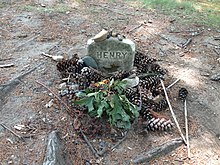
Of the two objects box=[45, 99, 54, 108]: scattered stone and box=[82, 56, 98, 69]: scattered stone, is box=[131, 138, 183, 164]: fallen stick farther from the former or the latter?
box=[82, 56, 98, 69]: scattered stone

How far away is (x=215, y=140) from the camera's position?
3.47 metres

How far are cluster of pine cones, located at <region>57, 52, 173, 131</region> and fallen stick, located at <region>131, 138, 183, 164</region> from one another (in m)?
0.20

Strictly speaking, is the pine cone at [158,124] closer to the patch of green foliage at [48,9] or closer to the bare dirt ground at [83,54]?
the bare dirt ground at [83,54]

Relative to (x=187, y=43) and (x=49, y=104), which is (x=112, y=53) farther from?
(x=187, y=43)

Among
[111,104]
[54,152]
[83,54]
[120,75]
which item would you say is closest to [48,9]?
[83,54]

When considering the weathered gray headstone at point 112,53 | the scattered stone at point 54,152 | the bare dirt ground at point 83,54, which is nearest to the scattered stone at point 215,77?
the bare dirt ground at point 83,54

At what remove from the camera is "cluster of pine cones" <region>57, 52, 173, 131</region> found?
3.53 m

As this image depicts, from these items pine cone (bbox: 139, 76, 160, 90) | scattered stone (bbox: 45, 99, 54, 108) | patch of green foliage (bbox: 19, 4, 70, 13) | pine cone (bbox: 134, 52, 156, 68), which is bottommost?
patch of green foliage (bbox: 19, 4, 70, 13)

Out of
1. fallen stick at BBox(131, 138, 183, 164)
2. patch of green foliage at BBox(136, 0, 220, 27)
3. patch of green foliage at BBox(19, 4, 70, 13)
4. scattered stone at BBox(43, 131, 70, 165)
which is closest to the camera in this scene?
scattered stone at BBox(43, 131, 70, 165)

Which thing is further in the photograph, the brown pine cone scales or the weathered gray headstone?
the weathered gray headstone

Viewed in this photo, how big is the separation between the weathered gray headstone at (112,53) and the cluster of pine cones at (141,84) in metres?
0.16

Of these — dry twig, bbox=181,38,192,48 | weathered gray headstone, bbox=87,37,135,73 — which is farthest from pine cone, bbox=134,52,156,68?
dry twig, bbox=181,38,192,48

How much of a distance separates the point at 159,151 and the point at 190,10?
461 cm

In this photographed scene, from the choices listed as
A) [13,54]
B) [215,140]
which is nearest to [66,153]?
[215,140]
